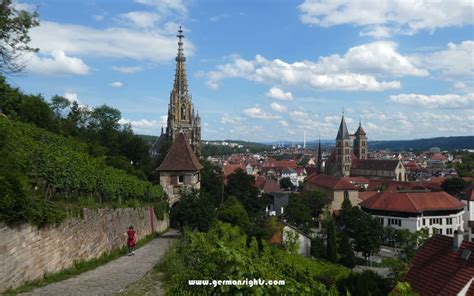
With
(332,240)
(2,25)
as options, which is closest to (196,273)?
(2,25)

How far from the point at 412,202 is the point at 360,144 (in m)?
74.5

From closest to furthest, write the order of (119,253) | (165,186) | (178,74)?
Answer: (119,253) < (165,186) < (178,74)

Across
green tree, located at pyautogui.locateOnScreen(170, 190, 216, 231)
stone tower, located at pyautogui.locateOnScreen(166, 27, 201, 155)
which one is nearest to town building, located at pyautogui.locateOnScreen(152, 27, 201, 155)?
stone tower, located at pyautogui.locateOnScreen(166, 27, 201, 155)

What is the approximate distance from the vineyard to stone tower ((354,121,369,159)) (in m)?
124

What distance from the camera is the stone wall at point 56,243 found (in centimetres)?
978

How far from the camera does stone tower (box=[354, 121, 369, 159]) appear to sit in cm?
13938

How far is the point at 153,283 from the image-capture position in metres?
10.2

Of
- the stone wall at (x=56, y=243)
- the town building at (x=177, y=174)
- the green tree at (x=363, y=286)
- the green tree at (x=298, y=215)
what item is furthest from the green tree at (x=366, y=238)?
the stone wall at (x=56, y=243)

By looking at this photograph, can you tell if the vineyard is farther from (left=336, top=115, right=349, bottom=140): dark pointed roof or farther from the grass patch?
(left=336, top=115, right=349, bottom=140): dark pointed roof

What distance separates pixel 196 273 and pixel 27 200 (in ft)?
15.0

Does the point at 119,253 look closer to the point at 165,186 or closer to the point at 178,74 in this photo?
the point at 165,186

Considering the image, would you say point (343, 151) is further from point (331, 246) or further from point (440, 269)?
point (440, 269)

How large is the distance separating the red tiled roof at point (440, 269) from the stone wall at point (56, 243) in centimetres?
1227

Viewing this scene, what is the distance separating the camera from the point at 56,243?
12211 millimetres
